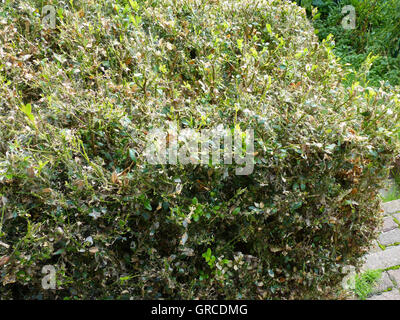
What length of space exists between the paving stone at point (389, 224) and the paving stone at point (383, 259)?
252mm

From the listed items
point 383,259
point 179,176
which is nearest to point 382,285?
point 383,259

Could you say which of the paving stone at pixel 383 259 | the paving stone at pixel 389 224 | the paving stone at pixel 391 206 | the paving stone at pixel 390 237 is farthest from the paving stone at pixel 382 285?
the paving stone at pixel 391 206

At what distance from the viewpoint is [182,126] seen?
2.47 metres

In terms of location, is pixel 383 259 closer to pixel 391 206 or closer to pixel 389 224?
pixel 389 224

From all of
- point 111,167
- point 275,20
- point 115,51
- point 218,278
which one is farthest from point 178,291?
point 275,20

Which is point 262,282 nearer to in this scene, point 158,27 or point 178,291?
point 178,291

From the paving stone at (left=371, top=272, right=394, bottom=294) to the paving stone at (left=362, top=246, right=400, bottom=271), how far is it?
111mm

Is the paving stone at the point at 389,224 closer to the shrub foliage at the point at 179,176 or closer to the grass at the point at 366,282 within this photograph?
the grass at the point at 366,282

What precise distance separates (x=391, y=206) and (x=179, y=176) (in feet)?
8.23

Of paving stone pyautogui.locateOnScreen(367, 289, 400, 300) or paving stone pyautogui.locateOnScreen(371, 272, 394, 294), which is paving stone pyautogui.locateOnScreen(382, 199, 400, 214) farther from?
paving stone pyautogui.locateOnScreen(367, 289, 400, 300)

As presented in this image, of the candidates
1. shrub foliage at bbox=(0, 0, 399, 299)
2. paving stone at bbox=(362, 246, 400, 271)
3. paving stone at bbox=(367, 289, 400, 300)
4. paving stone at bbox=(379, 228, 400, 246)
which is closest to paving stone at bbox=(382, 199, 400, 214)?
paving stone at bbox=(379, 228, 400, 246)

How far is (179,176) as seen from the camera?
81.9 inches

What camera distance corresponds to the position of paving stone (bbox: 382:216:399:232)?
3546 millimetres

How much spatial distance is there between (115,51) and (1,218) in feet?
4.20
